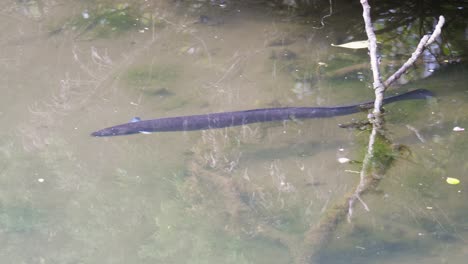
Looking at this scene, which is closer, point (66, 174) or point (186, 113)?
point (66, 174)

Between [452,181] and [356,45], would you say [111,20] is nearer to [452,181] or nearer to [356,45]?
[356,45]

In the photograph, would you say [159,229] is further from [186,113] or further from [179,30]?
[179,30]

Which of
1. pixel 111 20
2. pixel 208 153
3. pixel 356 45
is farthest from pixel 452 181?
pixel 111 20

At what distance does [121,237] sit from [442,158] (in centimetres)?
228

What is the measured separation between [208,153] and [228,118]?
1.44 feet

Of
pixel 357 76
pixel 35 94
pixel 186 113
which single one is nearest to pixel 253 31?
pixel 357 76

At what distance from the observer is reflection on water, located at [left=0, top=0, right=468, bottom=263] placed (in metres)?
3.38

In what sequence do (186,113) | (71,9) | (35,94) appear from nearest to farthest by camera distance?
(186,113) < (35,94) < (71,9)

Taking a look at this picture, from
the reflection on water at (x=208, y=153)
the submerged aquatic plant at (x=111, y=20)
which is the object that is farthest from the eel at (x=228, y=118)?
the submerged aquatic plant at (x=111, y=20)

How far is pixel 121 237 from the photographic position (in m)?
3.45

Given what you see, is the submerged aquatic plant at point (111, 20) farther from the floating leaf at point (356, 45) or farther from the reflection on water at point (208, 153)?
the floating leaf at point (356, 45)

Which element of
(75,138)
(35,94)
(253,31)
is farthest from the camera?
(253,31)

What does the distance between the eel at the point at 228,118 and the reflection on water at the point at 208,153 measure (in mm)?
64

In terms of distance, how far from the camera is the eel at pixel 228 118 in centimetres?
440
